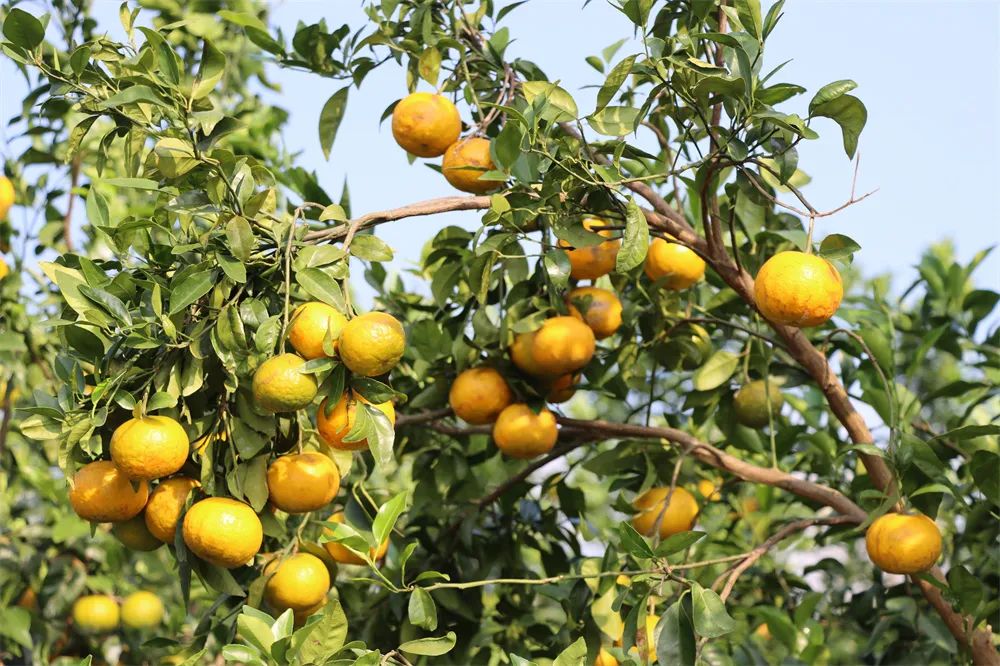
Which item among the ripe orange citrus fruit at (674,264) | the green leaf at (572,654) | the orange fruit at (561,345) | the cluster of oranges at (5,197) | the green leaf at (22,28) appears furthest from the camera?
the cluster of oranges at (5,197)

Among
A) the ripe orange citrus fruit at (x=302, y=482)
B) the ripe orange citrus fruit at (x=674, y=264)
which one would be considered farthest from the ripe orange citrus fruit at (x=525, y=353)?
the ripe orange citrus fruit at (x=302, y=482)

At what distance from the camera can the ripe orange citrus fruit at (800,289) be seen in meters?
1.39

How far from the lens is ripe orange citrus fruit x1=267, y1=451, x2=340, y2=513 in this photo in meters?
1.37

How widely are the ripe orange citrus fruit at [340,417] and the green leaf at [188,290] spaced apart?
20 cm

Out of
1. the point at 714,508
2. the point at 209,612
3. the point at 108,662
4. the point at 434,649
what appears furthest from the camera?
the point at 714,508

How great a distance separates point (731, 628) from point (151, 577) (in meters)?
1.94

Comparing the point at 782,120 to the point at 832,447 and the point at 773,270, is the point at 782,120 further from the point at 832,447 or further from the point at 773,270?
the point at 832,447

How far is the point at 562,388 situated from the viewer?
1.79 m

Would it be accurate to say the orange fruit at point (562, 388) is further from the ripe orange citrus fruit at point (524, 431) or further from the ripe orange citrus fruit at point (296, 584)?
the ripe orange citrus fruit at point (296, 584)

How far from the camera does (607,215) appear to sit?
1628 millimetres

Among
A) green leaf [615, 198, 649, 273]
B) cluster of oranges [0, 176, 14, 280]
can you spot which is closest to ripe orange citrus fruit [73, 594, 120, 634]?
cluster of oranges [0, 176, 14, 280]

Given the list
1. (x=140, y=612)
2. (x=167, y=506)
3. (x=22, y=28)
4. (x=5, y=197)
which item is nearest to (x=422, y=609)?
(x=167, y=506)

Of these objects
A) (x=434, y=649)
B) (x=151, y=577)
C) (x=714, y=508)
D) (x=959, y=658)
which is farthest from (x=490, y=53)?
(x=151, y=577)

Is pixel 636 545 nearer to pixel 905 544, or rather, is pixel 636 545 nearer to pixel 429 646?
pixel 429 646
